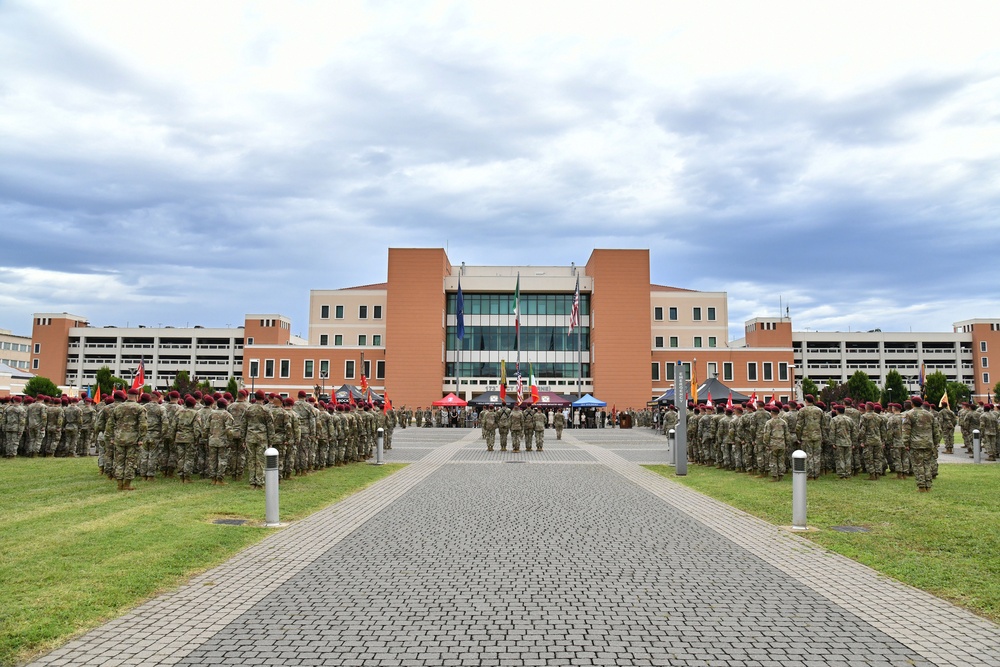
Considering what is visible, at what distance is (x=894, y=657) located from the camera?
503 centimetres

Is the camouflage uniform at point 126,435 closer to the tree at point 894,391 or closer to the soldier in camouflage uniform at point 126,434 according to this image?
the soldier in camouflage uniform at point 126,434

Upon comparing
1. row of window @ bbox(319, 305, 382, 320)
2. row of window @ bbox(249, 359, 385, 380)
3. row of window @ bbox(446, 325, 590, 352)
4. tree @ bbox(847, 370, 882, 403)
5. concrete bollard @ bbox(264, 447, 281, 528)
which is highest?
row of window @ bbox(319, 305, 382, 320)

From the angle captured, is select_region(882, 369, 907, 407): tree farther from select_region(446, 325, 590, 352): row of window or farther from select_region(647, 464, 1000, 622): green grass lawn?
select_region(647, 464, 1000, 622): green grass lawn

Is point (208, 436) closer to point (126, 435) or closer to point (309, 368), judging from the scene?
point (126, 435)

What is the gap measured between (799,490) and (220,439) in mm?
10630

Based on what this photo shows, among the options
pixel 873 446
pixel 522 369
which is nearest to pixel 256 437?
pixel 873 446

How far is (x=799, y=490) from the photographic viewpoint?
10.6 m

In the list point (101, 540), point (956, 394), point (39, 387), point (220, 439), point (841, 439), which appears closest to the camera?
point (101, 540)

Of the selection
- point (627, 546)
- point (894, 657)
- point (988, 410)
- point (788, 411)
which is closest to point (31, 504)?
point (627, 546)

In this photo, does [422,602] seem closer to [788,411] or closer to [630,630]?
[630,630]

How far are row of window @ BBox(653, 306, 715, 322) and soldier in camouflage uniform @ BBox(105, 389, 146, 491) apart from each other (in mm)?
72606

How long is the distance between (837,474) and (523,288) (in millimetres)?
61362

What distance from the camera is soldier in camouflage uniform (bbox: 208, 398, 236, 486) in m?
14.9

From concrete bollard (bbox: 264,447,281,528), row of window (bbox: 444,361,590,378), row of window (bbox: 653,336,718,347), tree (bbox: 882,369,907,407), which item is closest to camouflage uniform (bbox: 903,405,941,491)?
concrete bollard (bbox: 264,447,281,528)
